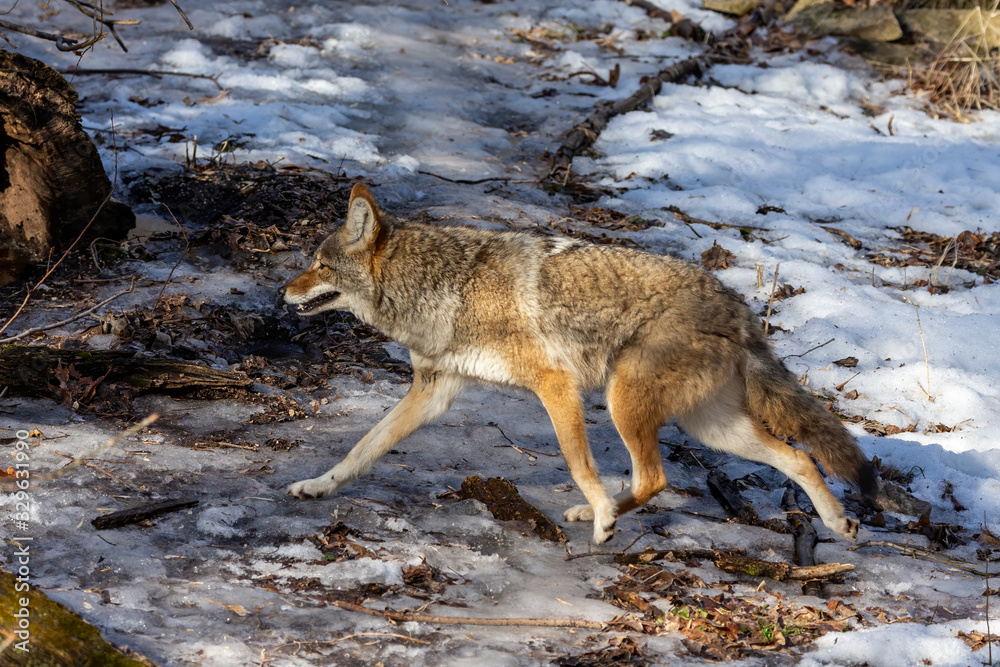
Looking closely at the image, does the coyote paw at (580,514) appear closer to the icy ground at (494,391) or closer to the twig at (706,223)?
the icy ground at (494,391)

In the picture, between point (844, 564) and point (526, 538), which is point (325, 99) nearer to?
point (526, 538)

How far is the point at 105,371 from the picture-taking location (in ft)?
16.4

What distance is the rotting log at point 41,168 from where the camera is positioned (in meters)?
6.02

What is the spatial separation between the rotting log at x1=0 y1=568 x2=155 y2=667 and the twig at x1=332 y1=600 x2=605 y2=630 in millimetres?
924

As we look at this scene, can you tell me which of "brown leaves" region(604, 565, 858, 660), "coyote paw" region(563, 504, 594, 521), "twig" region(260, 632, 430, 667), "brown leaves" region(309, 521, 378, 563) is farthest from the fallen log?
"brown leaves" region(309, 521, 378, 563)

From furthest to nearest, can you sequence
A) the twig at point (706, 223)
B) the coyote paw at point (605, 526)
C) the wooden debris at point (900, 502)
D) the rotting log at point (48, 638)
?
1. the twig at point (706, 223)
2. the wooden debris at point (900, 502)
3. the coyote paw at point (605, 526)
4. the rotting log at point (48, 638)

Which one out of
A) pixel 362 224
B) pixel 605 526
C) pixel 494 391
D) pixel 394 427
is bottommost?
pixel 494 391

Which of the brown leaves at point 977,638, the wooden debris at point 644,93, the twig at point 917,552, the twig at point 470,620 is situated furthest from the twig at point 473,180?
the brown leaves at point 977,638

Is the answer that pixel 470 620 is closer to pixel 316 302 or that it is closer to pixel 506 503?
pixel 506 503

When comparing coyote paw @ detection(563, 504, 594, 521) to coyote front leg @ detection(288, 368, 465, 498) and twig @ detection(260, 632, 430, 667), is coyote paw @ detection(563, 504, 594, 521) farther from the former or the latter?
twig @ detection(260, 632, 430, 667)

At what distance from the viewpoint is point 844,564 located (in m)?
4.15

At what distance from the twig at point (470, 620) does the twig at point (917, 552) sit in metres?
1.90

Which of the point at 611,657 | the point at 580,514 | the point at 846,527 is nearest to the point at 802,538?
the point at 846,527

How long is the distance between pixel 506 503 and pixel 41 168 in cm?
470
